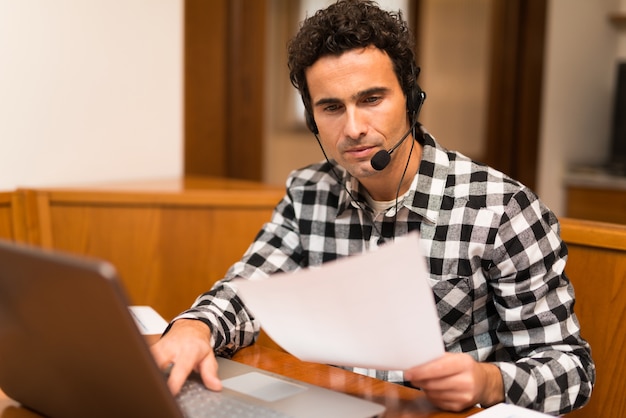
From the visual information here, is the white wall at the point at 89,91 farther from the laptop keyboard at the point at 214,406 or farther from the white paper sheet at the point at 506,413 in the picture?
the white paper sheet at the point at 506,413

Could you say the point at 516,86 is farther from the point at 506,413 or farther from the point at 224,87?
the point at 506,413

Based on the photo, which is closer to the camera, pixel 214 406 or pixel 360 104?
pixel 214 406

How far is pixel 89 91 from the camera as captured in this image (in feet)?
6.13

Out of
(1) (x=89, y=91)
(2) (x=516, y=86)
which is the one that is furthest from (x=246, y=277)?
(2) (x=516, y=86)

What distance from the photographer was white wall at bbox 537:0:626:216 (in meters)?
3.61

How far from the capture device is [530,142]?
3.66 meters

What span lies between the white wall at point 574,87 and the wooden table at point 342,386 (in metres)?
2.76

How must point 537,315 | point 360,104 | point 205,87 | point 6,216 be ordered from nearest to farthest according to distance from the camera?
point 537,315
point 360,104
point 6,216
point 205,87

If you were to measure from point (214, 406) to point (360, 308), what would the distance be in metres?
0.21

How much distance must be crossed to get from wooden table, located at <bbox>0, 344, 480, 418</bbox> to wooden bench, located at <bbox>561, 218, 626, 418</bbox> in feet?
1.48

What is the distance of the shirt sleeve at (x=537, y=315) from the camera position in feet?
3.32

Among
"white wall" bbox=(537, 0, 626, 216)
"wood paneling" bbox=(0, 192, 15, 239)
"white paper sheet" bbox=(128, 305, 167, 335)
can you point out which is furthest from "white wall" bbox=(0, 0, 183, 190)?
"white wall" bbox=(537, 0, 626, 216)

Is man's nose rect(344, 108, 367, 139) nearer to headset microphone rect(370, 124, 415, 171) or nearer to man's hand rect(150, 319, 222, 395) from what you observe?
headset microphone rect(370, 124, 415, 171)

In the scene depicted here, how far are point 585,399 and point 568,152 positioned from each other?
2.85 meters
